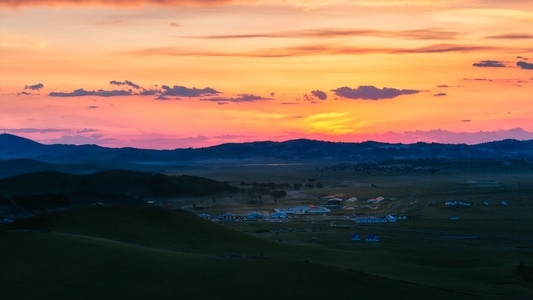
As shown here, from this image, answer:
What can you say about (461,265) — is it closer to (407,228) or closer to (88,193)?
(407,228)

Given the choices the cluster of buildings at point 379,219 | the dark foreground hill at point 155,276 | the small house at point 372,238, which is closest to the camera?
the dark foreground hill at point 155,276

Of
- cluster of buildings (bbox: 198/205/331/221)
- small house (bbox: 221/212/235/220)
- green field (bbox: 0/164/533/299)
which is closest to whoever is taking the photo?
green field (bbox: 0/164/533/299)

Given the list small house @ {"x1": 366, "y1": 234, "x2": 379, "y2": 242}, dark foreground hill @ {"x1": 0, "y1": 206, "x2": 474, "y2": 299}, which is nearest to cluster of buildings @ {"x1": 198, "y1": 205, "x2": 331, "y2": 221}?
small house @ {"x1": 366, "y1": 234, "x2": 379, "y2": 242}

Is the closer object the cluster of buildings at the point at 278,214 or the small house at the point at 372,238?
the small house at the point at 372,238

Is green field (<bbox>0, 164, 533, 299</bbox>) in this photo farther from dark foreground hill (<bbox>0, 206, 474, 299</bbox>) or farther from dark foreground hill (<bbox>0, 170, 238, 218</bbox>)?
dark foreground hill (<bbox>0, 170, 238, 218</bbox>)

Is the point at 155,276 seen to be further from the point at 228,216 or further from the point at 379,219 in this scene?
the point at 228,216

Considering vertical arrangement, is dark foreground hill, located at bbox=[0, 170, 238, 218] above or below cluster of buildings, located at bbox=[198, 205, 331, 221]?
above

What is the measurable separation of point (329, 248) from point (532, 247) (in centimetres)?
2151

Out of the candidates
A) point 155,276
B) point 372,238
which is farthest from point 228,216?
point 155,276

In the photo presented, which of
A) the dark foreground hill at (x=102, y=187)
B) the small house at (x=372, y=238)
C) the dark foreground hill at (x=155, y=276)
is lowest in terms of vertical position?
the small house at (x=372, y=238)

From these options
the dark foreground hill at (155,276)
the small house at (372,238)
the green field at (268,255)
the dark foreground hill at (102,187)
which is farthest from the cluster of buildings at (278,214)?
the dark foreground hill at (155,276)

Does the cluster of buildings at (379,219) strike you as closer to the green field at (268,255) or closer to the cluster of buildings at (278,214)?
the green field at (268,255)

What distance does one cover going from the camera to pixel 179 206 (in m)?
144

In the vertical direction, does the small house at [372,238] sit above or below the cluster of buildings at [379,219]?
below
